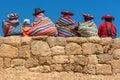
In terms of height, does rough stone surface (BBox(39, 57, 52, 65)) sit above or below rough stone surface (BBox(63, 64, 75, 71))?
above

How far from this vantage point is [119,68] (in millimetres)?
14766

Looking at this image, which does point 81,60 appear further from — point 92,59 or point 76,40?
point 76,40

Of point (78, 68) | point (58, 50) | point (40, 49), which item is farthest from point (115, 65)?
point (40, 49)

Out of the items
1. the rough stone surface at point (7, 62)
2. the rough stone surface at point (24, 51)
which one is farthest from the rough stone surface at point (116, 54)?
the rough stone surface at point (7, 62)

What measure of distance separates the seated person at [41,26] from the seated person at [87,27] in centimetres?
79

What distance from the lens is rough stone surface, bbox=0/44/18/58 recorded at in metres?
14.4

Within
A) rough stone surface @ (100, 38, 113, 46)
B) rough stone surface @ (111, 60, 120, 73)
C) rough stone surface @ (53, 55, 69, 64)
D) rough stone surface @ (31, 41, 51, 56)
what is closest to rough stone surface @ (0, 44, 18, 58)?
rough stone surface @ (31, 41, 51, 56)

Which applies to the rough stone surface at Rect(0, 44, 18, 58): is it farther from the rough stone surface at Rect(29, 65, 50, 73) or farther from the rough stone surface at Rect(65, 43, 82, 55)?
the rough stone surface at Rect(65, 43, 82, 55)

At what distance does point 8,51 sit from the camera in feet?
47.5

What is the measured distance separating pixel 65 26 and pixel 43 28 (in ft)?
2.30

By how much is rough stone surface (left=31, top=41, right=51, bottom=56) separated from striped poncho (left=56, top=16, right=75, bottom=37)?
2.63ft

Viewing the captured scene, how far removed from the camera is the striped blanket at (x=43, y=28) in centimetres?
1483

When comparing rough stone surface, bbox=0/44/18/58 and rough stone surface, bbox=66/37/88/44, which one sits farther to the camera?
rough stone surface, bbox=66/37/88/44

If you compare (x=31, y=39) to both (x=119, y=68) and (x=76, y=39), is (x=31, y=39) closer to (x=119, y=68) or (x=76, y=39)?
(x=76, y=39)
